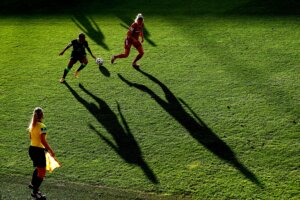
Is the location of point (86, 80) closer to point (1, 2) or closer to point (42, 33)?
point (42, 33)

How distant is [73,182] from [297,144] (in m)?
5.16

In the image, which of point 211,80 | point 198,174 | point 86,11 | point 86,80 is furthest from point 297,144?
point 86,11

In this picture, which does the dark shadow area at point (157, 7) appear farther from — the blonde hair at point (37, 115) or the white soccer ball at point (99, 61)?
the blonde hair at point (37, 115)

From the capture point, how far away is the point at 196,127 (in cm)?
1005

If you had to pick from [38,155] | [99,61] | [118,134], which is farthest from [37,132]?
[99,61]

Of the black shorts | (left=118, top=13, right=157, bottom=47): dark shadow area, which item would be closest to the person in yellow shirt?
the black shorts

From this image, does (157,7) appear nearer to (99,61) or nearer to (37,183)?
(99,61)

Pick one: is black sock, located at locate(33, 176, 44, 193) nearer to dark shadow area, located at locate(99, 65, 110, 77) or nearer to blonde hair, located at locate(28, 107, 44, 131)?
blonde hair, located at locate(28, 107, 44, 131)

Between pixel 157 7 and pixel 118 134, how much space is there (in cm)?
1022

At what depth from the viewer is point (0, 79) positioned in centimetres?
1314

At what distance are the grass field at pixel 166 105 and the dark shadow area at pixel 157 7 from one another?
0.13 m

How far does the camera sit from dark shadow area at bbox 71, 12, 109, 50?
15727 mm

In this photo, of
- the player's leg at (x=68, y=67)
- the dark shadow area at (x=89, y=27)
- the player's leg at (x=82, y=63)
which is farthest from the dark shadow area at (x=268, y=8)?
the player's leg at (x=68, y=67)

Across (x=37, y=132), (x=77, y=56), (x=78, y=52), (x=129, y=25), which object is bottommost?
(x=129, y=25)
